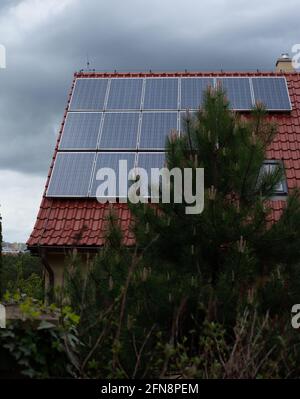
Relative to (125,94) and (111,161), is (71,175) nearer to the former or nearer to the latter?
(111,161)

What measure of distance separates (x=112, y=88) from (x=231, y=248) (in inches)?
280

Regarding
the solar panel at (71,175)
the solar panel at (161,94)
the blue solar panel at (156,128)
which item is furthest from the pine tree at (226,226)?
the solar panel at (161,94)

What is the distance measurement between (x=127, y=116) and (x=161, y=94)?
948 millimetres

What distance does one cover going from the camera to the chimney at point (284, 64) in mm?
14164

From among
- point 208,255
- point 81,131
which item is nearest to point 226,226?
point 208,255

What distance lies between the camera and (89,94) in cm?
1198

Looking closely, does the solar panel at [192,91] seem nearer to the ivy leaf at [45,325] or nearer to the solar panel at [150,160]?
the solar panel at [150,160]

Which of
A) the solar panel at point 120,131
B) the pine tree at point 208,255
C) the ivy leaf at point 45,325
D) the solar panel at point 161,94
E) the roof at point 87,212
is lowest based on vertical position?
the ivy leaf at point 45,325

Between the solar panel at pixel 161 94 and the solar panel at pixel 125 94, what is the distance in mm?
177

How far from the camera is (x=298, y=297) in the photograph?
5.89 metres

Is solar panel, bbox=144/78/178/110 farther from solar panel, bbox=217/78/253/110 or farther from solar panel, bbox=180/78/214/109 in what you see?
solar panel, bbox=217/78/253/110
